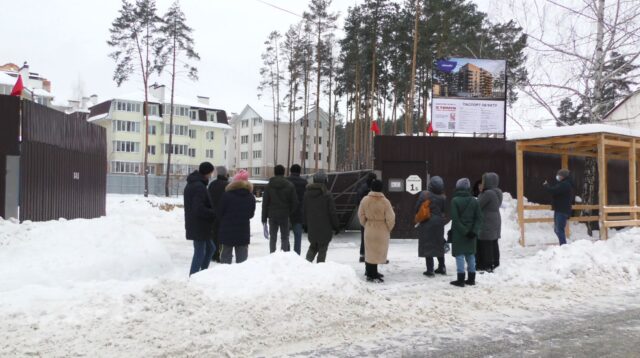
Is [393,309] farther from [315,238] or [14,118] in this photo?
[14,118]

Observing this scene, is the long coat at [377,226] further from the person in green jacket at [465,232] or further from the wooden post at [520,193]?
the wooden post at [520,193]

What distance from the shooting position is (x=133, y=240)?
9.30 metres

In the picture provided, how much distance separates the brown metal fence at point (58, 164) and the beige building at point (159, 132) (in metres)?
38.7

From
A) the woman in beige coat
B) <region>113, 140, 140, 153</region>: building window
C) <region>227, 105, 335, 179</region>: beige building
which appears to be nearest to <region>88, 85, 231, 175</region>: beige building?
<region>113, 140, 140, 153</region>: building window

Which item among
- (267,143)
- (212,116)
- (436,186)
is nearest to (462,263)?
(436,186)

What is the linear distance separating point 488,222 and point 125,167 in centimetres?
5461

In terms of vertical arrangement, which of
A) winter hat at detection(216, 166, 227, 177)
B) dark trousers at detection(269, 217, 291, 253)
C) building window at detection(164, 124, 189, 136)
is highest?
building window at detection(164, 124, 189, 136)

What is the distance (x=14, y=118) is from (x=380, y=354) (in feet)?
31.0

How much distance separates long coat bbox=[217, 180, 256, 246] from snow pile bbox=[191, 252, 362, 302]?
89 cm

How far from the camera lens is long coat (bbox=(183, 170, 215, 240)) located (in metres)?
7.44

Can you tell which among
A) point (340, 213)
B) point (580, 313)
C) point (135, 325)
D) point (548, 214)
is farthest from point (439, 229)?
point (548, 214)

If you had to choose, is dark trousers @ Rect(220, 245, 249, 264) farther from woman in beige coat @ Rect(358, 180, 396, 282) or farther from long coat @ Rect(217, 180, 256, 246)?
woman in beige coat @ Rect(358, 180, 396, 282)

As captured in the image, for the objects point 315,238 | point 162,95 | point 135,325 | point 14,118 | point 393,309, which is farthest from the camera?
point 162,95

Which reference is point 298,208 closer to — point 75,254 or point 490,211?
point 490,211
